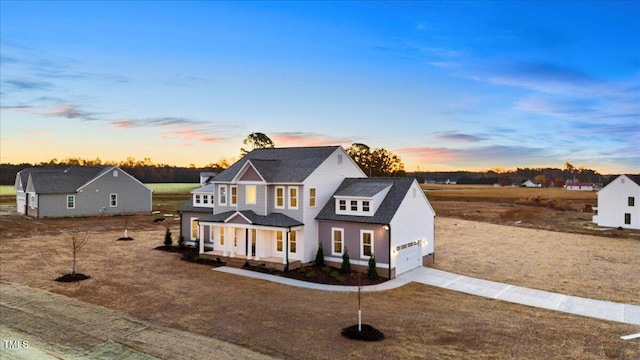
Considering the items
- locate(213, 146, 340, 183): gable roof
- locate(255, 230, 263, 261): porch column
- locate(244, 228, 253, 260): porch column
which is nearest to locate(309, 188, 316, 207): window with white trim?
locate(213, 146, 340, 183): gable roof

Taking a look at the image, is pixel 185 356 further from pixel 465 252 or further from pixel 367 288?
pixel 465 252

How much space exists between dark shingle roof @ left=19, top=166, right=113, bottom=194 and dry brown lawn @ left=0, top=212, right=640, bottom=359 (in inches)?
838

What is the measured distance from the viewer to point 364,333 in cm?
1519

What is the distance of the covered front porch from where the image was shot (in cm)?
2614

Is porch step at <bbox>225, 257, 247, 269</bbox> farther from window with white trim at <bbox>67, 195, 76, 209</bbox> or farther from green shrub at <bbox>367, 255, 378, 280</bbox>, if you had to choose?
window with white trim at <bbox>67, 195, 76, 209</bbox>

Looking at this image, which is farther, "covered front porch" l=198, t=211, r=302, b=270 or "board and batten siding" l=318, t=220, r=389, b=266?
"covered front porch" l=198, t=211, r=302, b=270

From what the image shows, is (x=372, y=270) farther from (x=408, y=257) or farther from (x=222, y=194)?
(x=222, y=194)

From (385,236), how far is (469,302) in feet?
20.8

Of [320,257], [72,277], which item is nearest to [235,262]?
[320,257]

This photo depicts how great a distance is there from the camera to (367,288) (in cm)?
2228

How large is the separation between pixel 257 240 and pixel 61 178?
133 ft

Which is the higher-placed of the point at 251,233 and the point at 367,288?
the point at 251,233

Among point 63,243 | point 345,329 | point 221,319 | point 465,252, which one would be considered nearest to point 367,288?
point 345,329

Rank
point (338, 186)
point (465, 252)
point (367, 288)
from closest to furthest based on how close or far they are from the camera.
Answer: point (367, 288) < point (338, 186) < point (465, 252)
